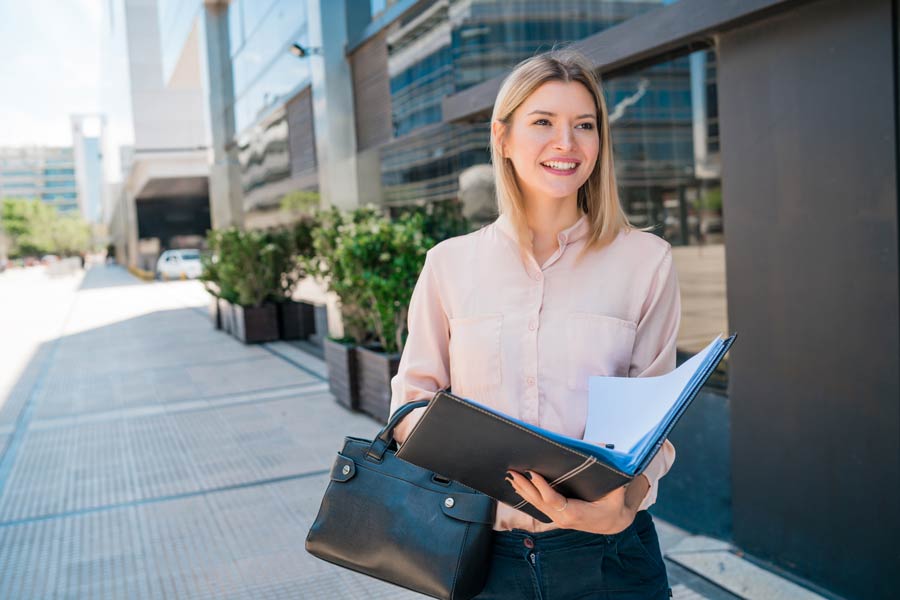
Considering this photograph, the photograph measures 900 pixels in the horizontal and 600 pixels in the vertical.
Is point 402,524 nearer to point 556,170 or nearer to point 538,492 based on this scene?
point 538,492

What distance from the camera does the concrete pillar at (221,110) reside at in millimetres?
16672

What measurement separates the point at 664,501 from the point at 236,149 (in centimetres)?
1397

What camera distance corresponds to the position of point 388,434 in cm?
173

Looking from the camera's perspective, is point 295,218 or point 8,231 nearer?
point 295,218

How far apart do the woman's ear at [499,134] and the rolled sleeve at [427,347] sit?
273mm

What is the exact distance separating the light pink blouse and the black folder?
0.45 feet

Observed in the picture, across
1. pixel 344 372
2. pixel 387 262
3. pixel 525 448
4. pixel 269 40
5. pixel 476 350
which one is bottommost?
pixel 344 372

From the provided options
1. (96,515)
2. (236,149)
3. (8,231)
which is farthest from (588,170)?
(8,231)

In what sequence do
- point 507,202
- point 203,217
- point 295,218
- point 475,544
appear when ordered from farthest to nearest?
point 203,217, point 295,218, point 507,202, point 475,544

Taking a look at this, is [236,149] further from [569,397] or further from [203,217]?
[203,217]

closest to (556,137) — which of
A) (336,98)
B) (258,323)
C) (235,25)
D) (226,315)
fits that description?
(336,98)

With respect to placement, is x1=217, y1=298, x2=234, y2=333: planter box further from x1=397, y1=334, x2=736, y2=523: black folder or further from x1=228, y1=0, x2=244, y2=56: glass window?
x1=397, y1=334, x2=736, y2=523: black folder

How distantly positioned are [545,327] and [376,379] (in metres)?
5.06

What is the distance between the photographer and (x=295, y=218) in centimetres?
1245
